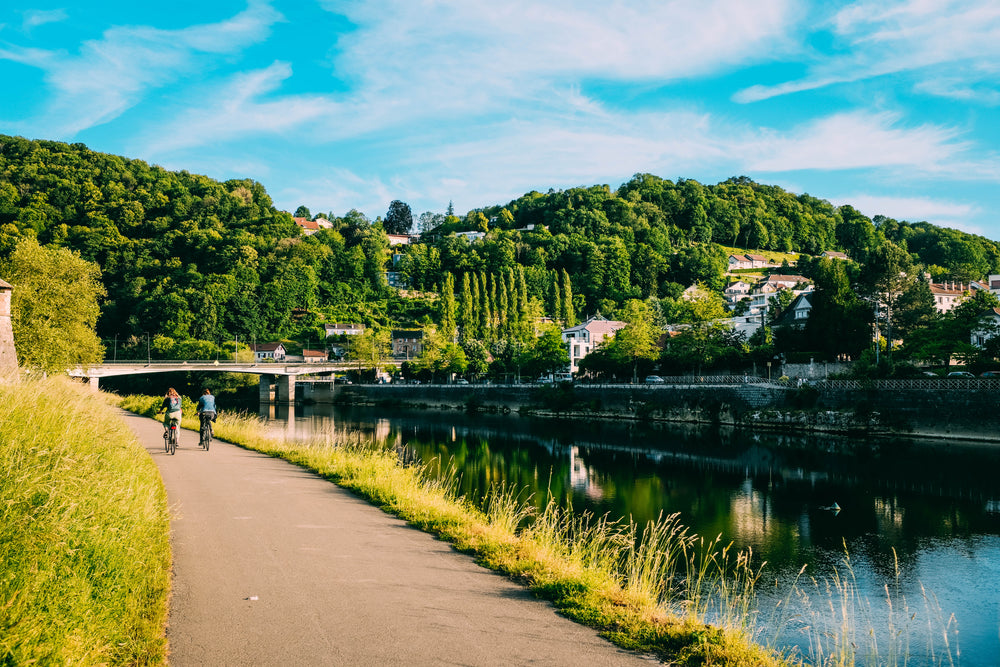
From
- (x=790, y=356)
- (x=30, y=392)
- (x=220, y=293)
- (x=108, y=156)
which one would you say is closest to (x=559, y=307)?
(x=220, y=293)

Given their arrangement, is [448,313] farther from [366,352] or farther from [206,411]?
[206,411]

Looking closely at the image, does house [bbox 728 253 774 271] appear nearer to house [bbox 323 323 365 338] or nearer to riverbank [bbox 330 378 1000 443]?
house [bbox 323 323 365 338]

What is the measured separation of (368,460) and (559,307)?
9762 cm

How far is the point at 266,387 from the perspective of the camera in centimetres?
7531

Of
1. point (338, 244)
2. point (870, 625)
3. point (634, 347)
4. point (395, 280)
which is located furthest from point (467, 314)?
point (870, 625)

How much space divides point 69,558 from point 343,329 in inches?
3893

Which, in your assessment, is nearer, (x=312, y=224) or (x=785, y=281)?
(x=785, y=281)

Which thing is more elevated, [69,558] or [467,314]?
[467,314]

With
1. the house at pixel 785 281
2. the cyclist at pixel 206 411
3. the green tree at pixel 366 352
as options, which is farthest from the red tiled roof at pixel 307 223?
the cyclist at pixel 206 411

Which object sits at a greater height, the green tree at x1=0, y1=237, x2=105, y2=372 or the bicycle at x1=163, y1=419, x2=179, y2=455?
the green tree at x1=0, y1=237, x2=105, y2=372

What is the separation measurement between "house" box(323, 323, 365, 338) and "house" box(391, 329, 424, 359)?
18.9 feet

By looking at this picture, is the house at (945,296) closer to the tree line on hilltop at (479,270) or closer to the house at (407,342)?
the tree line on hilltop at (479,270)

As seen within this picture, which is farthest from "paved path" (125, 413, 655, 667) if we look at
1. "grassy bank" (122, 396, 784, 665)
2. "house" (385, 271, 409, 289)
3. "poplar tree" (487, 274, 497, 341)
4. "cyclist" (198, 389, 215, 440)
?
"house" (385, 271, 409, 289)

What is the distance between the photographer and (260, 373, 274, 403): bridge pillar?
74625mm
